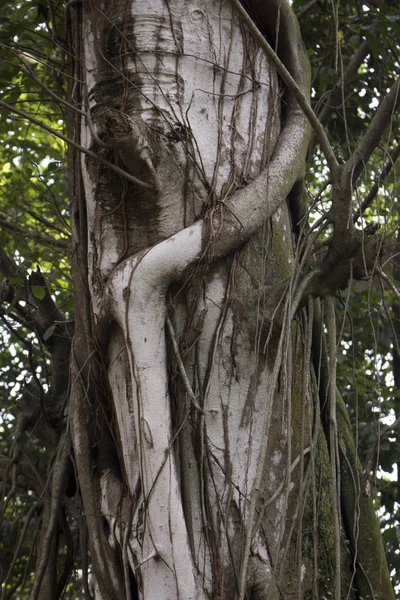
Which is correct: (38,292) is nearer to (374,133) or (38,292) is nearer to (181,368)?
(181,368)

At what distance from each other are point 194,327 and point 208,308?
0.22 feet

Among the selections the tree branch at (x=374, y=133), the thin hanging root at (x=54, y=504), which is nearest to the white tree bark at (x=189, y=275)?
the tree branch at (x=374, y=133)

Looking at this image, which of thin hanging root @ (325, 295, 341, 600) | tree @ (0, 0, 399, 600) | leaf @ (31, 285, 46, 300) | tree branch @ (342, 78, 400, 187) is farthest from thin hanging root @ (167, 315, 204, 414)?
leaf @ (31, 285, 46, 300)

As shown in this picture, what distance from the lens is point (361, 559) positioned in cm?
247

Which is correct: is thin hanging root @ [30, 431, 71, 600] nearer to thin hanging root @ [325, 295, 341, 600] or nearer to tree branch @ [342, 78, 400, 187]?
thin hanging root @ [325, 295, 341, 600]

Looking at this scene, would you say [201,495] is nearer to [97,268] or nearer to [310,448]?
[310,448]

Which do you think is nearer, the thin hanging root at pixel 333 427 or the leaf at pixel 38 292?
the thin hanging root at pixel 333 427

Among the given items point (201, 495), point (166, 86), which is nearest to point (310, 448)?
point (201, 495)

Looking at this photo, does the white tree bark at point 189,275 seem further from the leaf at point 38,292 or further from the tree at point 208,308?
the leaf at point 38,292

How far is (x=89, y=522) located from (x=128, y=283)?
0.65 metres

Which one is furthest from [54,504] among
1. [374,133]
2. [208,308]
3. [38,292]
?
[374,133]

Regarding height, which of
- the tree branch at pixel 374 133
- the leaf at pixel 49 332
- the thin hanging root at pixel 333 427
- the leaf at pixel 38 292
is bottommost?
the thin hanging root at pixel 333 427

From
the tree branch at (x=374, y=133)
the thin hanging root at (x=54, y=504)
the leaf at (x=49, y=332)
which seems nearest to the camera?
the tree branch at (x=374, y=133)

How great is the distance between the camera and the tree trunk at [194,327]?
2.00 meters
